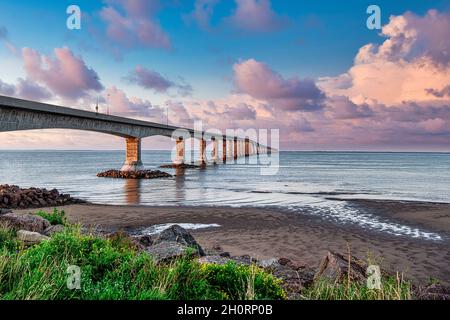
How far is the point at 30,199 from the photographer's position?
80.2 feet

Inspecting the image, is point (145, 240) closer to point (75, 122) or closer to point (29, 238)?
point (29, 238)

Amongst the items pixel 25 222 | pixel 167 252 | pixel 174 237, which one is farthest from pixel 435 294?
pixel 25 222

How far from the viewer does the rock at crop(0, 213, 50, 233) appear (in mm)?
10914

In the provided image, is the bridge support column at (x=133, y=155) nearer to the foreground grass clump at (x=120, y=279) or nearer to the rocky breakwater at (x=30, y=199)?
the rocky breakwater at (x=30, y=199)

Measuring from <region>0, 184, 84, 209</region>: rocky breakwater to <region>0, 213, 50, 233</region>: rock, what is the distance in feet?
43.6

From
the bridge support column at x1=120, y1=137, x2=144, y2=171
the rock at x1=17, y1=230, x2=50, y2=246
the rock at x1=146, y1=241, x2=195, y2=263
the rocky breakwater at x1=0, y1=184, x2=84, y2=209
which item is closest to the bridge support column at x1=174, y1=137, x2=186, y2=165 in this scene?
the bridge support column at x1=120, y1=137, x2=144, y2=171

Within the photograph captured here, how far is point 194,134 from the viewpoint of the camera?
315 feet

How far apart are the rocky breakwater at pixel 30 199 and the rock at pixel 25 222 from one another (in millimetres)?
13302

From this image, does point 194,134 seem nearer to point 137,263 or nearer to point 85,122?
point 85,122

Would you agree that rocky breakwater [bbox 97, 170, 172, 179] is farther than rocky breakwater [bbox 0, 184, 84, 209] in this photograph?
Yes

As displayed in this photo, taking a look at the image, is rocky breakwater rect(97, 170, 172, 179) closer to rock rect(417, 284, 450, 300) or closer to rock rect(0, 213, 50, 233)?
rock rect(0, 213, 50, 233)
